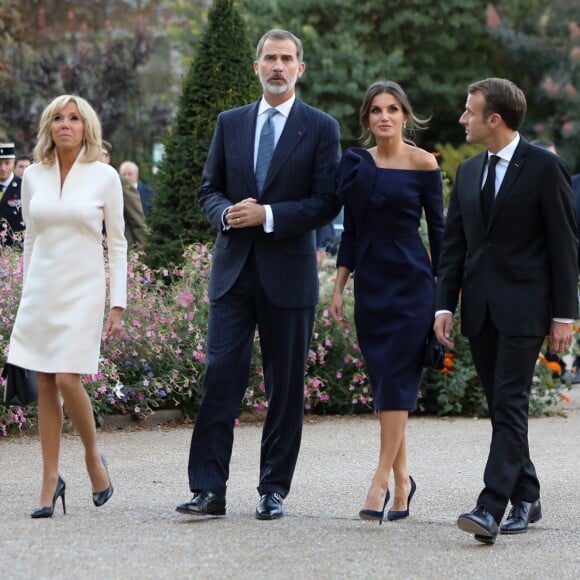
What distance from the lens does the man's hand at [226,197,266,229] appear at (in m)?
6.01

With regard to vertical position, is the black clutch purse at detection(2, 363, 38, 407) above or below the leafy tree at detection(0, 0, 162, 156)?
below

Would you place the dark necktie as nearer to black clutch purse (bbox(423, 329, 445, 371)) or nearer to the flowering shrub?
black clutch purse (bbox(423, 329, 445, 371))

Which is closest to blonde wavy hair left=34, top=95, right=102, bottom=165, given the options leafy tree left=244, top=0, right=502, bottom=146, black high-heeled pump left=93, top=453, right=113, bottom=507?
black high-heeled pump left=93, top=453, right=113, bottom=507

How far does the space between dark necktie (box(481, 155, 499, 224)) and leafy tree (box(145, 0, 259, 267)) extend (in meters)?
5.54

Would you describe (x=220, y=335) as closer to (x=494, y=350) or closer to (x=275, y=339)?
(x=275, y=339)

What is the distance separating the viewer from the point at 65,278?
240 inches

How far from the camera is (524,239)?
18.7 ft

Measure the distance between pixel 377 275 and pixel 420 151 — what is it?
582mm

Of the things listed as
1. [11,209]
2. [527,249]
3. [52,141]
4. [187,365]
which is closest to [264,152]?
[52,141]

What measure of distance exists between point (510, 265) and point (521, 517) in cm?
110

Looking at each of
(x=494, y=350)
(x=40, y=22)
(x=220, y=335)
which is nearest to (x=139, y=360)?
(x=220, y=335)

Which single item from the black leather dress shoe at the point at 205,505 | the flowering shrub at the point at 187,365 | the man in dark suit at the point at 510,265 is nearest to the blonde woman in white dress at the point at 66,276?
the black leather dress shoe at the point at 205,505

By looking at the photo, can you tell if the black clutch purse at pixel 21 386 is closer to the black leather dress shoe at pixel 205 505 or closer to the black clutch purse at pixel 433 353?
the black leather dress shoe at pixel 205 505

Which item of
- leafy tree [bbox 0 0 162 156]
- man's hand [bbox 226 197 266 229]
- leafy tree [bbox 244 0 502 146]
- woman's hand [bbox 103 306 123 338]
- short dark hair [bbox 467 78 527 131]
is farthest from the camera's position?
leafy tree [bbox 244 0 502 146]
